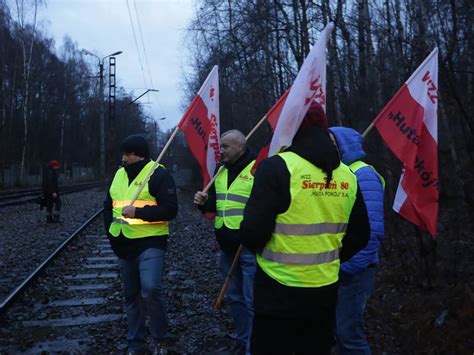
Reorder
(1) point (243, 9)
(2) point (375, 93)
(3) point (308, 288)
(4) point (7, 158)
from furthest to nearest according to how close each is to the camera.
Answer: (4) point (7, 158), (1) point (243, 9), (2) point (375, 93), (3) point (308, 288)

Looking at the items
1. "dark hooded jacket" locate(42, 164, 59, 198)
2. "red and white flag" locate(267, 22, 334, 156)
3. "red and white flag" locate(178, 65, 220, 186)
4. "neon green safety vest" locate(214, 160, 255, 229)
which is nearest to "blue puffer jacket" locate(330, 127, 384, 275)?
"red and white flag" locate(267, 22, 334, 156)

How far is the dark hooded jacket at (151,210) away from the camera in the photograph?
4.49m

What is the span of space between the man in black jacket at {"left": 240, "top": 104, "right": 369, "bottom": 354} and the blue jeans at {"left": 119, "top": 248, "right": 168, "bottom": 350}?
187 cm

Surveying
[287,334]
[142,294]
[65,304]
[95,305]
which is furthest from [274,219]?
[65,304]

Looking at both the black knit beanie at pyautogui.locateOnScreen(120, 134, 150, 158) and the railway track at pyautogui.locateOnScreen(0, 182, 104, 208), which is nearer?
the black knit beanie at pyautogui.locateOnScreen(120, 134, 150, 158)

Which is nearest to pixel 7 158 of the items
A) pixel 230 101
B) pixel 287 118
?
pixel 230 101

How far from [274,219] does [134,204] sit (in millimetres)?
2241

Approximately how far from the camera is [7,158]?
47281 millimetres

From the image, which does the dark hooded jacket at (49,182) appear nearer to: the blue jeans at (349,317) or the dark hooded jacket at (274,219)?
the blue jeans at (349,317)

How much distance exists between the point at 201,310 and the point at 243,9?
11.5 metres

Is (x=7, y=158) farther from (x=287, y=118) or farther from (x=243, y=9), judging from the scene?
(x=287, y=118)

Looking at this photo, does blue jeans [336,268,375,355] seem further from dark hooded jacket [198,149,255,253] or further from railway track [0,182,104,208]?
railway track [0,182,104,208]

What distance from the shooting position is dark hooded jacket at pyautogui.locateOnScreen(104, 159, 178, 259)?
14.7 feet

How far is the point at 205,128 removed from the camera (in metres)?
5.58
